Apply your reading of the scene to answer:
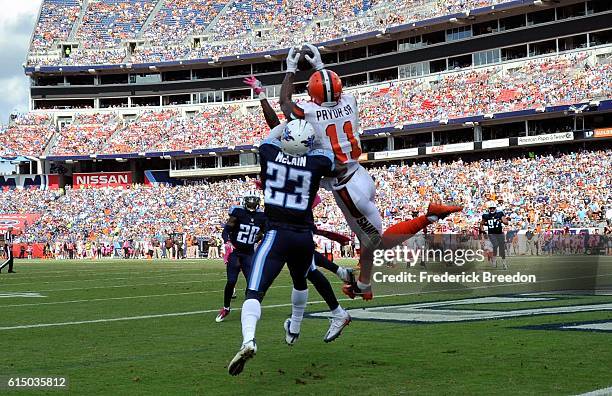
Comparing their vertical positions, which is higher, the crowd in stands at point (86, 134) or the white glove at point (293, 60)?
the crowd in stands at point (86, 134)

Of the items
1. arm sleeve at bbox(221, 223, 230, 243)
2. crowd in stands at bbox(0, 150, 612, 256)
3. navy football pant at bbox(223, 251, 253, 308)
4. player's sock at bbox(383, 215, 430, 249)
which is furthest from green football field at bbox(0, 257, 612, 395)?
crowd in stands at bbox(0, 150, 612, 256)

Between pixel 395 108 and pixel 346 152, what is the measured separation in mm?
47401

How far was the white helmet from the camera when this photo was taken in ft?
21.1

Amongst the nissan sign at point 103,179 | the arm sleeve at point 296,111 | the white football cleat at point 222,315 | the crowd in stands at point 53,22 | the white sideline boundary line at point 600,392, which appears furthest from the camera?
the crowd in stands at point 53,22

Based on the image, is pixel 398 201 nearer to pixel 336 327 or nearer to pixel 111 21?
pixel 336 327

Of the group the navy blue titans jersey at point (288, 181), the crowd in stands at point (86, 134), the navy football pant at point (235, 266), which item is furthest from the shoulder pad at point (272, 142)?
the crowd in stands at point (86, 134)

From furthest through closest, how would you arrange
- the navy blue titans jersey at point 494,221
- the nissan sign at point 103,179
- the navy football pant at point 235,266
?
the nissan sign at point 103,179 → the navy blue titans jersey at point 494,221 → the navy football pant at point 235,266

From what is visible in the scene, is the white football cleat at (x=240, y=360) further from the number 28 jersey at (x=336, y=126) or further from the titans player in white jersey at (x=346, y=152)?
the number 28 jersey at (x=336, y=126)

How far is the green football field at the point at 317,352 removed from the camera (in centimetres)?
556

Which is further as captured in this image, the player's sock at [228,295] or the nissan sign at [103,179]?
the nissan sign at [103,179]

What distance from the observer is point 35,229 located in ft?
184

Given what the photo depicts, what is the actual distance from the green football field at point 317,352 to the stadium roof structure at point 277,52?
1585 inches

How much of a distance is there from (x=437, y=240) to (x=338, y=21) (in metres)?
42.5

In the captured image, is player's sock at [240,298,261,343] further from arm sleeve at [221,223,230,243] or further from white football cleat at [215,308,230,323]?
arm sleeve at [221,223,230,243]
